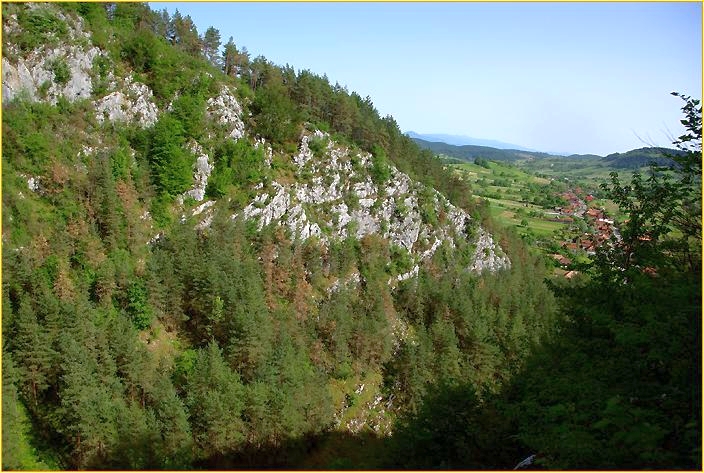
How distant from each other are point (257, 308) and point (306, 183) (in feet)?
77.8

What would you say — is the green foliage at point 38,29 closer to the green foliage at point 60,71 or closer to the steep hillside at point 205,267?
the steep hillside at point 205,267

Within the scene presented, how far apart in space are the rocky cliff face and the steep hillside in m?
0.26

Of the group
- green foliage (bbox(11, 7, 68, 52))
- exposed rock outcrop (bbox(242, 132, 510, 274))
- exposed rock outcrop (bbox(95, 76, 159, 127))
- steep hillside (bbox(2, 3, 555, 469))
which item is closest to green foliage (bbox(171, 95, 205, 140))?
steep hillside (bbox(2, 3, 555, 469))

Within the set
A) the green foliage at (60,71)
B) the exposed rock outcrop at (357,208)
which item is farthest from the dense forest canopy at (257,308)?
the exposed rock outcrop at (357,208)

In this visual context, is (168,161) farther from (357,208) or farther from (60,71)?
(357,208)

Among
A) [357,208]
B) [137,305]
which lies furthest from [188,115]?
[357,208]

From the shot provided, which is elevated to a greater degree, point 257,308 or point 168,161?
point 168,161

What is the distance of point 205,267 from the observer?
4684 cm

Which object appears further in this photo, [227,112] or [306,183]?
[306,183]

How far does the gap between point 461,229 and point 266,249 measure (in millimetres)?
40449

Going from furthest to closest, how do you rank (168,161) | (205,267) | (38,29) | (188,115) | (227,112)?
1. (227,112)
2. (188,115)
3. (168,161)
4. (38,29)
5. (205,267)

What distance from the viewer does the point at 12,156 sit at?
42.3 meters

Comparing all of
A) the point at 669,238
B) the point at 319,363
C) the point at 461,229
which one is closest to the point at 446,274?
the point at 461,229

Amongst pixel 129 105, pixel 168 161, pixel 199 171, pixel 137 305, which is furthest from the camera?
pixel 199 171
